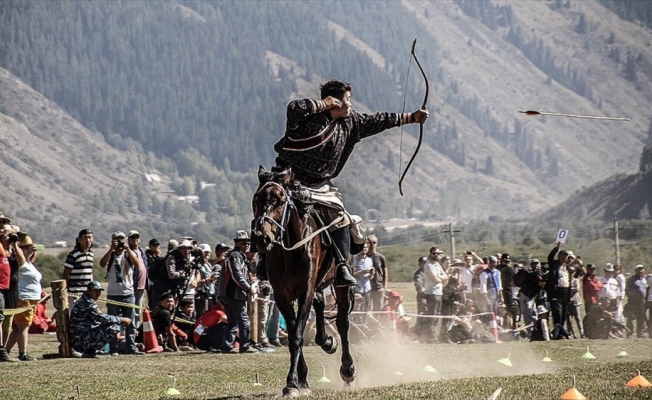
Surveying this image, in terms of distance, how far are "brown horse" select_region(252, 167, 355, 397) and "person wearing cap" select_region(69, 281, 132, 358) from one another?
7160mm

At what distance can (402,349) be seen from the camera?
20.6m

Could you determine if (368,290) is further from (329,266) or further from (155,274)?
(329,266)

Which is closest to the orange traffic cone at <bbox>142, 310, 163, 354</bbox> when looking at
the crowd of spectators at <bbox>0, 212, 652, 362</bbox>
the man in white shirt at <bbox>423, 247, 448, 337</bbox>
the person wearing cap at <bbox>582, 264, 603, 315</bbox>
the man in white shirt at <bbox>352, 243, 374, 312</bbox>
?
the crowd of spectators at <bbox>0, 212, 652, 362</bbox>

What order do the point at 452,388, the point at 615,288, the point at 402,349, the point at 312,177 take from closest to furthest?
the point at 452,388 → the point at 312,177 → the point at 402,349 → the point at 615,288

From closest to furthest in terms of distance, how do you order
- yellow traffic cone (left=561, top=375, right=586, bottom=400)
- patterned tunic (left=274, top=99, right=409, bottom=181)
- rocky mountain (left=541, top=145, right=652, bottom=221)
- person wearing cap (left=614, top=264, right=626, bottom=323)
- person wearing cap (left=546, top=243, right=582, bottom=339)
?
yellow traffic cone (left=561, top=375, right=586, bottom=400), patterned tunic (left=274, top=99, right=409, bottom=181), person wearing cap (left=546, top=243, right=582, bottom=339), person wearing cap (left=614, top=264, right=626, bottom=323), rocky mountain (left=541, top=145, right=652, bottom=221)

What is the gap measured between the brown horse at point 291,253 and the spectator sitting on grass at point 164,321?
8.46 meters

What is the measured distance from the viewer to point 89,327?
21.3 metres

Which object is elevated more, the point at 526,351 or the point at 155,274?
the point at 155,274

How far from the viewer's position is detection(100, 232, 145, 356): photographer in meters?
22.4

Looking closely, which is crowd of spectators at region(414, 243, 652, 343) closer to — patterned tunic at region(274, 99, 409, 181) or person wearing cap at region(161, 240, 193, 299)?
person wearing cap at region(161, 240, 193, 299)

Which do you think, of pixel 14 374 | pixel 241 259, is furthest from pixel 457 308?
pixel 14 374

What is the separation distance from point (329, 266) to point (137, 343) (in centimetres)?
859

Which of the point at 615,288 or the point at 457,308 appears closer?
the point at 457,308

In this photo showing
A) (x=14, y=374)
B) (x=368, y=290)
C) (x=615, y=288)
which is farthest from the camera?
(x=615, y=288)
